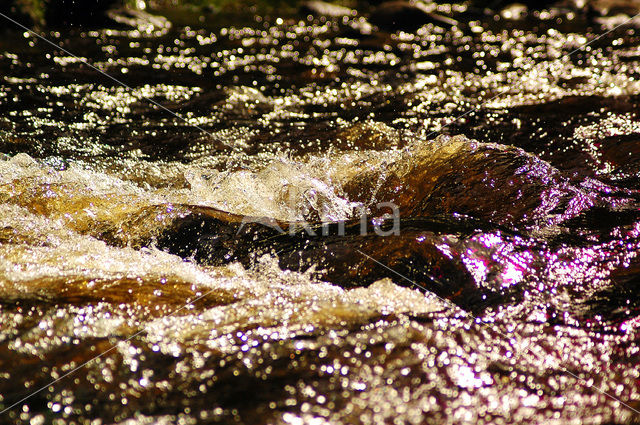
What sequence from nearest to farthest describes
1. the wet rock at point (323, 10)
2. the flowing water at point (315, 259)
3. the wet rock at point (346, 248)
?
the flowing water at point (315, 259) < the wet rock at point (346, 248) < the wet rock at point (323, 10)

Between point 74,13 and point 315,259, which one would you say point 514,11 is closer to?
point 74,13

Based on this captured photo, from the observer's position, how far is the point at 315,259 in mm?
2293

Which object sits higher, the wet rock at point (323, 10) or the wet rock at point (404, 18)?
the wet rock at point (323, 10)

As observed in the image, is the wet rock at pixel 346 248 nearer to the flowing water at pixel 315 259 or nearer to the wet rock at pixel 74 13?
the flowing water at pixel 315 259

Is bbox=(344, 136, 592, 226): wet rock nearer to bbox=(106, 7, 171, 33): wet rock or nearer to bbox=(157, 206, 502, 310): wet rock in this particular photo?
bbox=(157, 206, 502, 310): wet rock

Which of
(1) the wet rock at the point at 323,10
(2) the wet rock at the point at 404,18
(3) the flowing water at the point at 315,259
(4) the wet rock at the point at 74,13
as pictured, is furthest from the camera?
(1) the wet rock at the point at 323,10

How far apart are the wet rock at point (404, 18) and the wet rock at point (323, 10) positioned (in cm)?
62

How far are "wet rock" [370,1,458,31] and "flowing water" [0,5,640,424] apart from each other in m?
3.64

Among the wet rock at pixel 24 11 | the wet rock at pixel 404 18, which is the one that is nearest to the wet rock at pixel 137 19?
the wet rock at pixel 24 11

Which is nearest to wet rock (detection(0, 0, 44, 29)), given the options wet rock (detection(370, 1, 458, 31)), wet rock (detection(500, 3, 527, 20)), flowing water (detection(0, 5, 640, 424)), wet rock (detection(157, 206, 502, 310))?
flowing water (detection(0, 5, 640, 424))

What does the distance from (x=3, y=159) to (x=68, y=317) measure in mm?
2052

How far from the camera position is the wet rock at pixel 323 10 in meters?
9.20

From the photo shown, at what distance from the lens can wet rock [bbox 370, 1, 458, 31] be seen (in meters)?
8.32

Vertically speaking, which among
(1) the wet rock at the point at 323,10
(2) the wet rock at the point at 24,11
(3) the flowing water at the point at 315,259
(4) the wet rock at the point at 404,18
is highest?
(1) the wet rock at the point at 323,10
